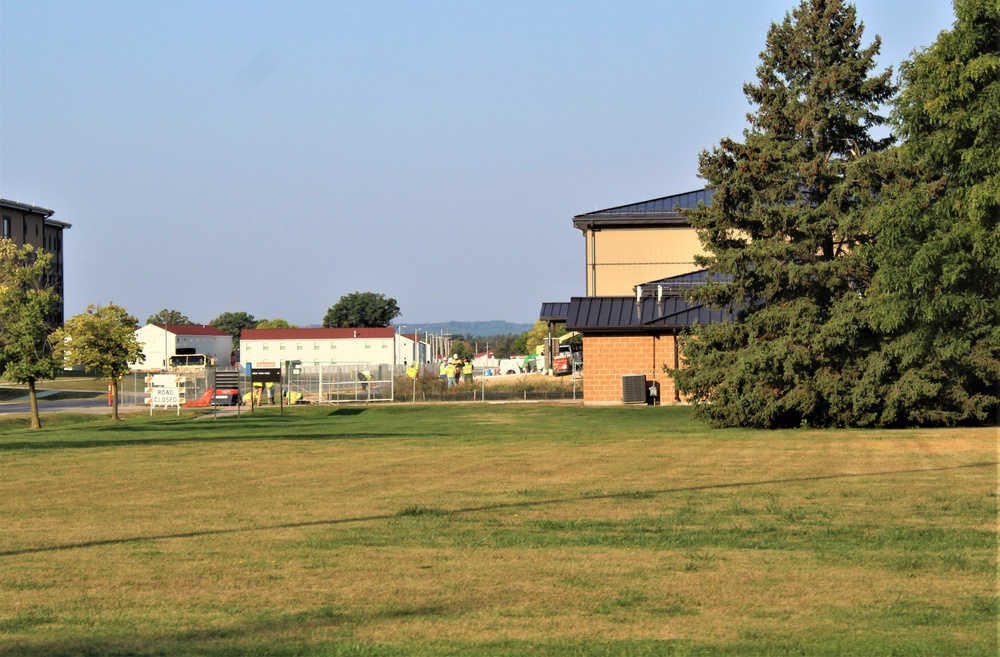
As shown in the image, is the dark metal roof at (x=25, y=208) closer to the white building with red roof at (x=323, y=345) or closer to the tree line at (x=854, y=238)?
the white building with red roof at (x=323, y=345)

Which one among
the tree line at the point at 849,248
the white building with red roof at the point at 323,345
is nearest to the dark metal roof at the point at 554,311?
the tree line at the point at 849,248

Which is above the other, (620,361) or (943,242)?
(943,242)

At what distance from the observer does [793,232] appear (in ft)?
108

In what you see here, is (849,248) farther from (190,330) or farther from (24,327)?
(190,330)

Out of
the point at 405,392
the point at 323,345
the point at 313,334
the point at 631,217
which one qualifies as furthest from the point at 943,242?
the point at 323,345

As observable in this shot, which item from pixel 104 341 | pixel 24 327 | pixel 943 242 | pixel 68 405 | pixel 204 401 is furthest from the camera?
pixel 68 405

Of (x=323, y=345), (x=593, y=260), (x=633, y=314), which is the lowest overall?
(x=633, y=314)

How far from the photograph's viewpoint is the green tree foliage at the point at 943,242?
26.7m

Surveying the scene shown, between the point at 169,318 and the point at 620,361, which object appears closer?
the point at 620,361

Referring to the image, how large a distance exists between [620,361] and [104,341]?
1950cm

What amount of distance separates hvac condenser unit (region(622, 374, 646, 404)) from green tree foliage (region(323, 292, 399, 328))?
4837 inches

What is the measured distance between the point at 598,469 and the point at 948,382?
15622mm

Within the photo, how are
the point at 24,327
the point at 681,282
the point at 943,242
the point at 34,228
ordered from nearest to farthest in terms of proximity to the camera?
the point at 943,242 < the point at 24,327 < the point at 681,282 < the point at 34,228

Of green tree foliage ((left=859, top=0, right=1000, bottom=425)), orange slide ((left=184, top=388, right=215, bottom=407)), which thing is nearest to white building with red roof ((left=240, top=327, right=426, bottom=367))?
orange slide ((left=184, top=388, right=215, bottom=407))
